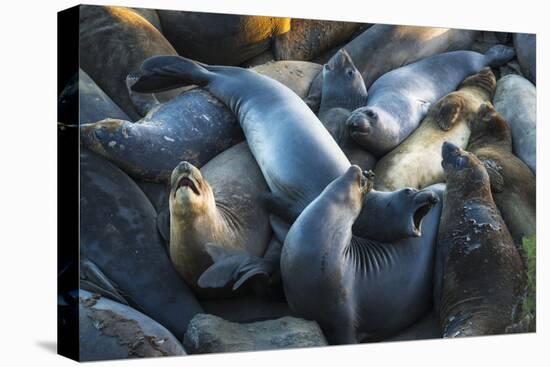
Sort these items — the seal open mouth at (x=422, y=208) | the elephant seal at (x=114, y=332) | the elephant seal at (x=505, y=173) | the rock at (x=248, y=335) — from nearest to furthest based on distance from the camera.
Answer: the elephant seal at (x=114, y=332)
the rock at (x=248, y=335)
the seal open mouth at (x=422, y=208)
the elephant seal at (x=505, y=173)

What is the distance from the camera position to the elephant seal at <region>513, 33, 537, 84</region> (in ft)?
24.0

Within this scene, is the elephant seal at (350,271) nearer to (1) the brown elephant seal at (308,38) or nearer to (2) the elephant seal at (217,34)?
(1) the brown elephant seal at (308,38)

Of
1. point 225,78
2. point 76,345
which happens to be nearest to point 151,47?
point 225,78

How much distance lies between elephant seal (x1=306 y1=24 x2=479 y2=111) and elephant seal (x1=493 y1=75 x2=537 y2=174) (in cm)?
Result: 56

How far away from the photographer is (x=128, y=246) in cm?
591

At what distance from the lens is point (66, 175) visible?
232 inches

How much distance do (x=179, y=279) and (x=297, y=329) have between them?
0.81 metres

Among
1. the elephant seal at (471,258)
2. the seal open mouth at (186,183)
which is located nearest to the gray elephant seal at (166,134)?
the seal open mouth at (186,183)

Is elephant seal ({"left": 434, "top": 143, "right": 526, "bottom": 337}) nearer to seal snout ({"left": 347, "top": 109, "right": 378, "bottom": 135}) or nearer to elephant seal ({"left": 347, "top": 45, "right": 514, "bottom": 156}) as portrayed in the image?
elephant seal ({"left": 347, "top": 45, "right": 514, "bottom": 156})

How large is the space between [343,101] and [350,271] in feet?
3.86

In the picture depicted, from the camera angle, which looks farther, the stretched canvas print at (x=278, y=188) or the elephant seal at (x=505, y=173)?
the elephant seal at (x=505, y=173)

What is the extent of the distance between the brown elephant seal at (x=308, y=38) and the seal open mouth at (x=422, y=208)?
4.01 feet

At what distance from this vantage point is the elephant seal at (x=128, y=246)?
228 inches

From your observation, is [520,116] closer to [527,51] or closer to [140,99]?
[527,51]
